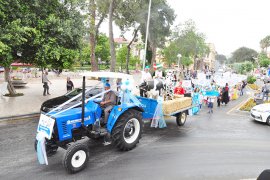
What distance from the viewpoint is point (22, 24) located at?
11414 mm

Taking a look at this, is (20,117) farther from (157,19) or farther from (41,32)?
(157,19)

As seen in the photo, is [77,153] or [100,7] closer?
[77,153]

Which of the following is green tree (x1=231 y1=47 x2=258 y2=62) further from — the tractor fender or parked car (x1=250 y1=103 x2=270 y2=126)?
the tractor fender

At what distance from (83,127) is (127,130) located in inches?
60.7

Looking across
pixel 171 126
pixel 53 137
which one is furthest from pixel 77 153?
pixel 171 126

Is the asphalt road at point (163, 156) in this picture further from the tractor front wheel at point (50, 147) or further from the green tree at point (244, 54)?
the green tree at point (244, 54)

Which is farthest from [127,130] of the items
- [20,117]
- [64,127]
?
[20,117]

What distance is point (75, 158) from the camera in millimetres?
5621

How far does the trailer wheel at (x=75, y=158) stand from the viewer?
534 centimetres

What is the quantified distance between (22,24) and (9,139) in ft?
20.6

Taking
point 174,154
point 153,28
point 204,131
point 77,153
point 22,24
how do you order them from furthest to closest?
1. point 153,28
2. point 22,24
3. point 204,131
4. point 174,154
5. point 77,153

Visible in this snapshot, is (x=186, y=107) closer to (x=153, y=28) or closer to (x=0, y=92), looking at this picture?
(x=0, y=92)

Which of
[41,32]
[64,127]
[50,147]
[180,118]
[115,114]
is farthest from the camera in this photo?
[41,32]

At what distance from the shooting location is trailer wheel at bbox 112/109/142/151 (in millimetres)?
6574
